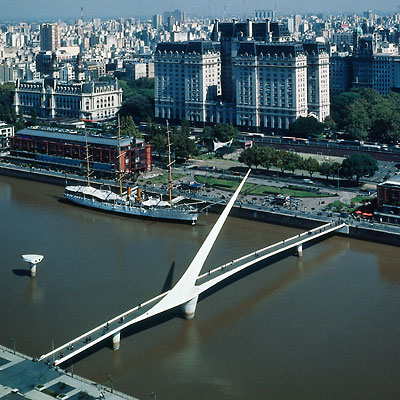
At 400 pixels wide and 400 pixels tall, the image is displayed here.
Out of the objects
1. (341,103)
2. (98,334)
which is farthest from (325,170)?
(98,334)

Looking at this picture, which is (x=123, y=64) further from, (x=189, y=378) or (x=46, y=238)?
(x=189, y=378)

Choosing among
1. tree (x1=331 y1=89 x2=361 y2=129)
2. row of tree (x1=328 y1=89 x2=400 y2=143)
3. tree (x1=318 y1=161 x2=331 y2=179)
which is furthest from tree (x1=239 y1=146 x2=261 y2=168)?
tree (x1=331 y1=89 x2=361 y2=129)

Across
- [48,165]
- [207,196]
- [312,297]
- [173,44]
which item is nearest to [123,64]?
[173,44]

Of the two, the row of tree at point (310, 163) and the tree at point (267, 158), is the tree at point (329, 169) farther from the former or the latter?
the tree at point (267, 158)

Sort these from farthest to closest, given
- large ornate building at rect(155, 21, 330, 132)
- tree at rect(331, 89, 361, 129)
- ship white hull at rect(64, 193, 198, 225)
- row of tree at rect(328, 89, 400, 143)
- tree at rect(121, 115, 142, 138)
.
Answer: tree at rect(331, 89, 361, 129) < large ornate building at rect(155, 21, 330, 132) < tree at rect(121, 115, 142, 138) < row of tree at rect(328, 89, 400, 143) < ship white hull at rect(64, 193, 198, 225)

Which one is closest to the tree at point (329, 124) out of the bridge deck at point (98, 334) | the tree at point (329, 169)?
the tree at point (329, 169)

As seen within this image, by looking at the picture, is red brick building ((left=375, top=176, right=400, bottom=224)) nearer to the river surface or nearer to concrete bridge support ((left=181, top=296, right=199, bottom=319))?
the river surface

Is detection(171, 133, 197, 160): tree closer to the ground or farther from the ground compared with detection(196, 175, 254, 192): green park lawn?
farther from the ground
